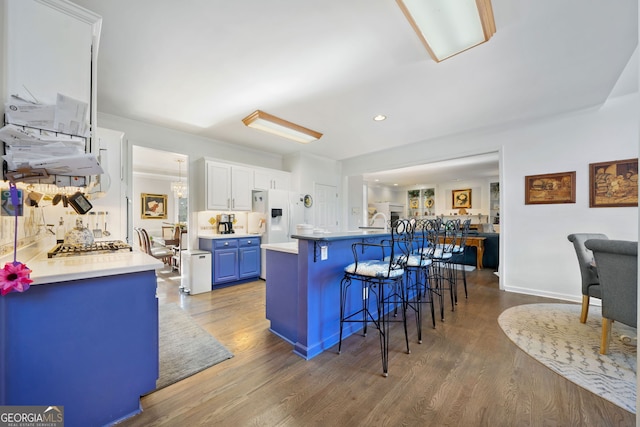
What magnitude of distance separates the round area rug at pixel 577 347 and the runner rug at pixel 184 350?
2.67 meters

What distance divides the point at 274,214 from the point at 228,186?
100cm

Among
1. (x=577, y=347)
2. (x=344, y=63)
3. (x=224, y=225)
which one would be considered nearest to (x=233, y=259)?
(x=224, y=225)

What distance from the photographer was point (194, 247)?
4324 mm

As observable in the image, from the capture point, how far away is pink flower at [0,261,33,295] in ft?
3.28

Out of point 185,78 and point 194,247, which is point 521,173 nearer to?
point 185,78

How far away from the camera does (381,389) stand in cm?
165

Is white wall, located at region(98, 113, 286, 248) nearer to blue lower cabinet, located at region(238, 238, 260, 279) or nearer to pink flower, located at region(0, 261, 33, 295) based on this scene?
blue lower cabinet, located at region(238, 238, 260, 279)

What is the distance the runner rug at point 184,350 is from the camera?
1.83 metres

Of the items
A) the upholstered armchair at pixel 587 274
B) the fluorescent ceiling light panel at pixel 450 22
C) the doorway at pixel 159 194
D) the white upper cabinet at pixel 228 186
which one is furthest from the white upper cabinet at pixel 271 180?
the upholstered armchair at pixel 587 274

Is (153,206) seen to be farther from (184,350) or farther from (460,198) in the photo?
(460,198)

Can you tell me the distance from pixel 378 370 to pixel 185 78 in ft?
11.0

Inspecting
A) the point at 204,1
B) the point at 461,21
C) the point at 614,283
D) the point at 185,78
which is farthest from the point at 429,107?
A: the point at 185,78

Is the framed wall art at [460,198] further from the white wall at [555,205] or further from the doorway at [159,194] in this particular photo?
the doorway at [159,194]
